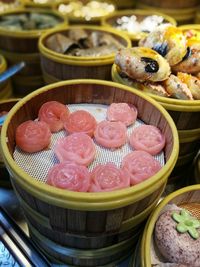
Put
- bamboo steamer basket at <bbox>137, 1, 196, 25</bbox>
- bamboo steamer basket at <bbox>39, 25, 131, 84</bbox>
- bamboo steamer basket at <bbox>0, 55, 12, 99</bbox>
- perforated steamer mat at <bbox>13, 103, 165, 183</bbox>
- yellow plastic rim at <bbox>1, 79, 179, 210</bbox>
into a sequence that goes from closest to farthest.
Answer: yellow plastic rim at <bbox>1, 79, 179, 210</bbox>
perforated steamer mat at <bbox>13, 103, 165, 183</bbox>
bamboo steamer basket at <bbox>39, 25, 131, 84</bbox>
bamboo steamer basket at <bbox>0, 55, 12, 99</bbox>
bamboo steamer basket at <bbox>137, 1, 196, 25</bbox>

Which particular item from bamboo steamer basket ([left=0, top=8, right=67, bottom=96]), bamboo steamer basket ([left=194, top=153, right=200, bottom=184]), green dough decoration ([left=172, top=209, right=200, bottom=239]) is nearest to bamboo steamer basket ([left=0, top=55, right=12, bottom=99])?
bamboo steamer basket ([left=0, top=8, right=67, bottom=96])

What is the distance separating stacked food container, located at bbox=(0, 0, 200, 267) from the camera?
3.38 feet

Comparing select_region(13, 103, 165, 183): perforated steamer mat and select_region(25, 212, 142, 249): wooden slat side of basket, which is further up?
select_region(13, 103, 165, 183): perforated steamer mat

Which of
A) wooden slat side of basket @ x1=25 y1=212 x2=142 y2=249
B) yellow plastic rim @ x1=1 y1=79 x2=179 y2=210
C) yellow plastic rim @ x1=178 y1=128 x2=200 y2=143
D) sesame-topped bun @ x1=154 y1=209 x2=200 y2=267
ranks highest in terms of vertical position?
yellow plastic rim @ x1=1 y1=79 x2=179 y2=210

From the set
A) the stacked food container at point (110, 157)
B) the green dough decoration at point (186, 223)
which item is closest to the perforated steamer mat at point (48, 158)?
the stacked food container at point (110, 157)

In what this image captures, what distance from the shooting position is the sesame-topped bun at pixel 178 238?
1.08 metres

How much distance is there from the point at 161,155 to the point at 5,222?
0.83 meters

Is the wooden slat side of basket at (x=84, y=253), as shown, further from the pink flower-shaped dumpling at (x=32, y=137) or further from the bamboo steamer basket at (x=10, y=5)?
the bamboo steamer basket at (x=10, y=5)

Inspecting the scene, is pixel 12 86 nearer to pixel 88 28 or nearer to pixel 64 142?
pixel 88 28

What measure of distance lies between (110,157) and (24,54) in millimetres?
1478

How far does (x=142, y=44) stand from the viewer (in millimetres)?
1731

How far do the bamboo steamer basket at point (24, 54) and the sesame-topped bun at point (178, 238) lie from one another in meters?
1.70

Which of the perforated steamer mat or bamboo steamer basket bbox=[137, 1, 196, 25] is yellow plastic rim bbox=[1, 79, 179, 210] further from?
bamboo steamer basket bbox=[137, 1, 196, 25]

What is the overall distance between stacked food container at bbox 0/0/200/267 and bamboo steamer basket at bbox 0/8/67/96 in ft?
1.35
